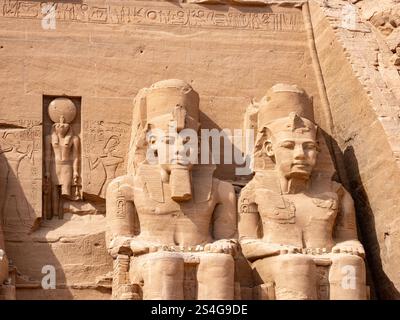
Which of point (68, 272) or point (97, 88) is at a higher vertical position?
point (97, 88)

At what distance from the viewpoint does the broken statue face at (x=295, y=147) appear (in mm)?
12062

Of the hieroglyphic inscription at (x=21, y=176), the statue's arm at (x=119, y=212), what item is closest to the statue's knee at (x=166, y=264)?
the statue's arm at (x=119, y=212)

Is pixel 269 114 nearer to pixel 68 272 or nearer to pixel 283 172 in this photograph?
pixel 283 172

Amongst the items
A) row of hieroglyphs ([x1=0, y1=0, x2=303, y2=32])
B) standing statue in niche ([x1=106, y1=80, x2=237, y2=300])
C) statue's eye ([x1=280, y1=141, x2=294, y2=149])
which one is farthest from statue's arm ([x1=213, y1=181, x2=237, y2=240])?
row of hieroglyphs ([x1=0, y1=0, x2=303, y2=32])

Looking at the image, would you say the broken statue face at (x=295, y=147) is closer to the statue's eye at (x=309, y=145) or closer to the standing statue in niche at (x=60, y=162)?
the statue's eye at (x=309, y=145)

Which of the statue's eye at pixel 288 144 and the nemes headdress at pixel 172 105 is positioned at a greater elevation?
the nemes headdress at pixel 172 105

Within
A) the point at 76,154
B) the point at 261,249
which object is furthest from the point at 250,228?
the point at 76,154

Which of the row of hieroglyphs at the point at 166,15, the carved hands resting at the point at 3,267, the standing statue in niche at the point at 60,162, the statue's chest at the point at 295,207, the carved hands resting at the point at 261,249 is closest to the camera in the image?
the carved hands resting at the point at 3,267

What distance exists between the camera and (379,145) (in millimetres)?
12359

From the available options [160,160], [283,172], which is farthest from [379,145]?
[160,160]

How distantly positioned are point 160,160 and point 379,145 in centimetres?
190

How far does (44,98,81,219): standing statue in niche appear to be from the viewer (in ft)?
41.4

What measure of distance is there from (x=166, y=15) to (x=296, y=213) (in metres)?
2.60

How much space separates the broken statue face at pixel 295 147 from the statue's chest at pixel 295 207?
0.19 m
